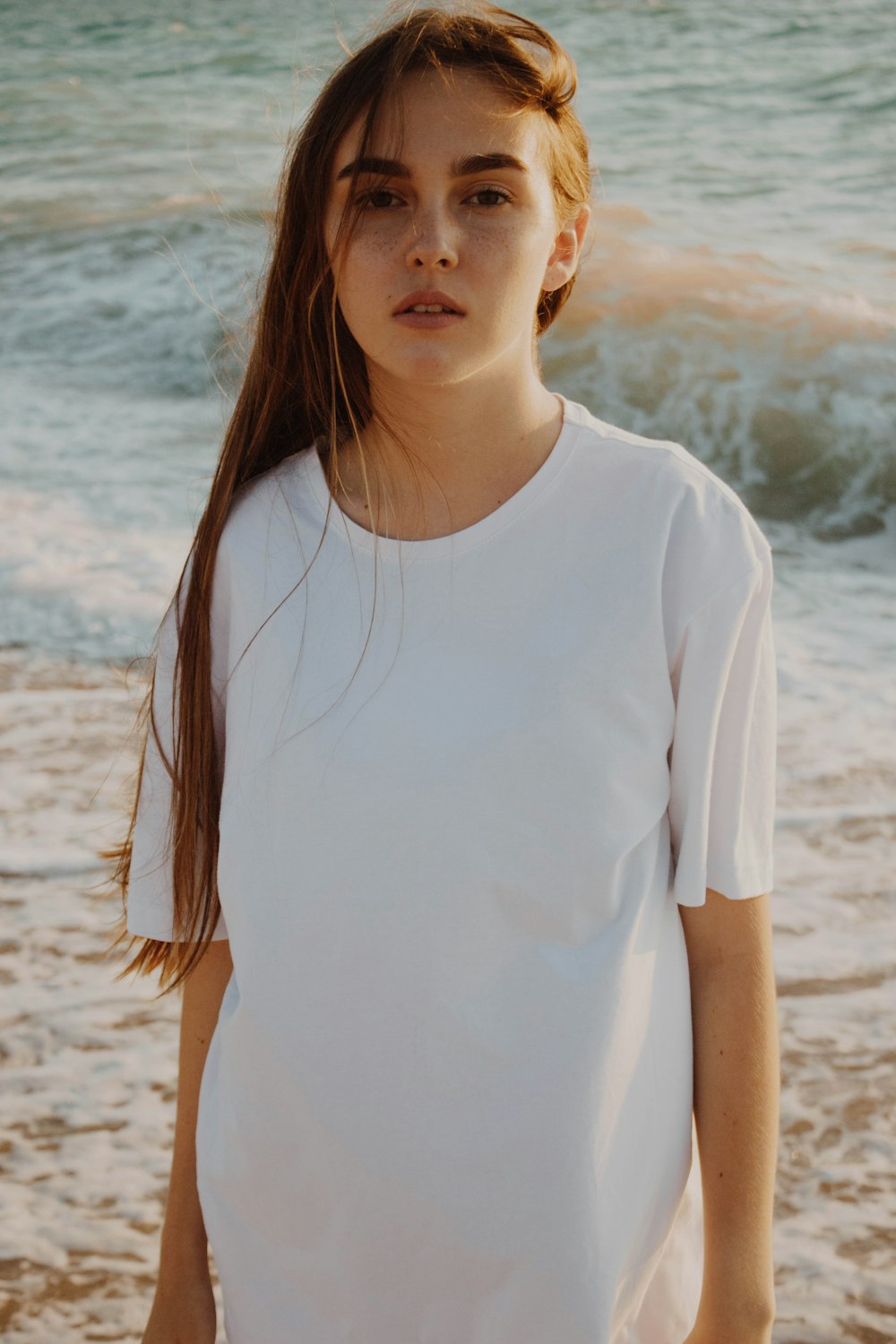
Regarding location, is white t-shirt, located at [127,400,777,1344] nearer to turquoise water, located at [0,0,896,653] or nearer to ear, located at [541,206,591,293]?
ear, located at [541,206,591,293]

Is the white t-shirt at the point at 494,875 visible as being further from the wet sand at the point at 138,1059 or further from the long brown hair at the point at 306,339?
the wet sand at the point at 138,1059

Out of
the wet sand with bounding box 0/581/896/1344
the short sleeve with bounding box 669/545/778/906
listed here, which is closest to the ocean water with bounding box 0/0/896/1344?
the wet sand with bounding box 0/581/896/1344

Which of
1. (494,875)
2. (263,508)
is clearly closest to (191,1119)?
(494,875)

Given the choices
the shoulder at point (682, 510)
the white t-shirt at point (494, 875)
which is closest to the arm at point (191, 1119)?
the white t-shirt at point (494, 875)

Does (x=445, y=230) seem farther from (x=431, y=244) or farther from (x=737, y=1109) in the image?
(x=737, y=1109)

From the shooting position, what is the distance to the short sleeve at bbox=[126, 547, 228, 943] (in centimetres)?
145

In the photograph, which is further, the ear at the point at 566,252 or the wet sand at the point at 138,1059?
the wet sand at the point at 138,1059

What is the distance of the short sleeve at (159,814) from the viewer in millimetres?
1447

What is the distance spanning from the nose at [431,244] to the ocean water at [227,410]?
324 mm

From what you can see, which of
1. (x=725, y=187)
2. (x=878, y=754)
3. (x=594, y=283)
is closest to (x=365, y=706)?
(x=878, y=754)

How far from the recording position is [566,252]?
149 centimetres

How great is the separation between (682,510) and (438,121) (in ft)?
1.40

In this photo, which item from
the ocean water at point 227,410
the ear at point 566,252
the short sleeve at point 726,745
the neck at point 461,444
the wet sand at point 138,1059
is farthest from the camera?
Answer: the ocean water at point 227,410

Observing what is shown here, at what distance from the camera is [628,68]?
13836mm
